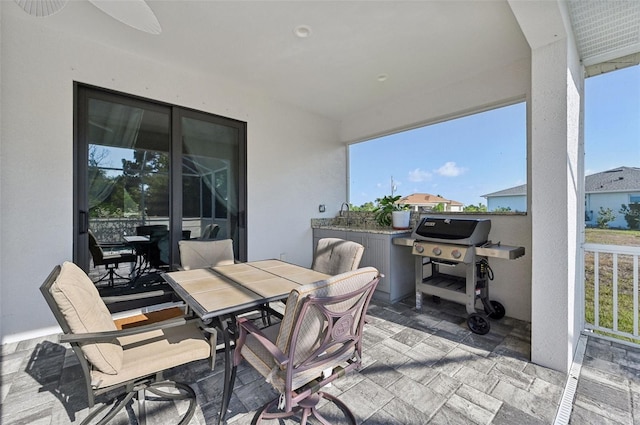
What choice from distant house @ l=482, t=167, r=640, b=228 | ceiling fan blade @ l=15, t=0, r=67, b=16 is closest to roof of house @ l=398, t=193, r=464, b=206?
distant house @ l=482, t=167, r=640, b=228

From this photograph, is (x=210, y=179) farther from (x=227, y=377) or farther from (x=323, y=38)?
(x=227, y=377)

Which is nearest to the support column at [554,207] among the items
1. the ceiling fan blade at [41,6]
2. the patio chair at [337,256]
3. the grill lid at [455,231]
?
the grill lid at [455,231]

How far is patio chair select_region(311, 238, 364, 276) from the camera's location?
222cm

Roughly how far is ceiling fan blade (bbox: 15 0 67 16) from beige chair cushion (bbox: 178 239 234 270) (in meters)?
1.85

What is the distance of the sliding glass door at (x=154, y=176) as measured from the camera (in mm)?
2699

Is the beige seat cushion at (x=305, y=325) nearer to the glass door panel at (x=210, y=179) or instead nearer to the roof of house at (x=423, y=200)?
the glass door panel at (x=210, y=179)

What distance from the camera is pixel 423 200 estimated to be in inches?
149

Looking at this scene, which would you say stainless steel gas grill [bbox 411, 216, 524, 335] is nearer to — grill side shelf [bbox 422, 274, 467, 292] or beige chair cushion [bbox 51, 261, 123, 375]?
grill side shelf [bbox 422, 274, 467, 292]

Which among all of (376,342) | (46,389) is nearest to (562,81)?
(376,342)

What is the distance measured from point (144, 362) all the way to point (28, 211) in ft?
7.12

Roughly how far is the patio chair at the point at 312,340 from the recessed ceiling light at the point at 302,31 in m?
2.29

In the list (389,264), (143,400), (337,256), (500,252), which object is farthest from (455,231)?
(143,400)

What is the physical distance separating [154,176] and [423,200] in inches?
139

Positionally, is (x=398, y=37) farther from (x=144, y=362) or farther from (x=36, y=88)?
(x=36, y=88)
